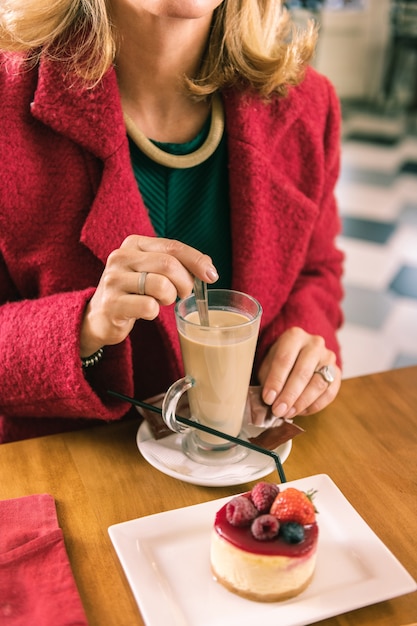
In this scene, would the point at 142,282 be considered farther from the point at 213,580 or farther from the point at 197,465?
the point at 213,580

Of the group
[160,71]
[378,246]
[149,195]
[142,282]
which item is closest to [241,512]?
[142,282]

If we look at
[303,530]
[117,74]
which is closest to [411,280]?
[117,74]

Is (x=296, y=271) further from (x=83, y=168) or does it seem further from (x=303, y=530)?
(x=303, y=530)

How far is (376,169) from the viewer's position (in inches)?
189

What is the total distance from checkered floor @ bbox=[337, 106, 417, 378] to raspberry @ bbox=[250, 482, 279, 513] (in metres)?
1.87

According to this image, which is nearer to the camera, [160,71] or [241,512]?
[241,512]

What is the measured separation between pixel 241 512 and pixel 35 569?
0.22 m

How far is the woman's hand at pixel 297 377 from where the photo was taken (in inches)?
40.7

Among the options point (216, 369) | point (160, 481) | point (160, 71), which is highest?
point (160, 71)

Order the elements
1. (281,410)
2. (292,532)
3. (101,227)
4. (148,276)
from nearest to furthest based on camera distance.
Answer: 1. (292,532)
2. (148,276)
3. (281,410)
4. (101,227)

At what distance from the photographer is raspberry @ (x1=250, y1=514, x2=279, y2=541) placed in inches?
28.7

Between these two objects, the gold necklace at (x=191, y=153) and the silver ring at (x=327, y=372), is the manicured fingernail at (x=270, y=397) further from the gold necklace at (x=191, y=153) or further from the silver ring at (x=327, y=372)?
the gold necklace at (x=191, y=153)

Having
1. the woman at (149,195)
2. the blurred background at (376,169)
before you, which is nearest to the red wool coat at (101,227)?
the woman at (149,195)

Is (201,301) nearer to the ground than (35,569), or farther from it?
farther from it
